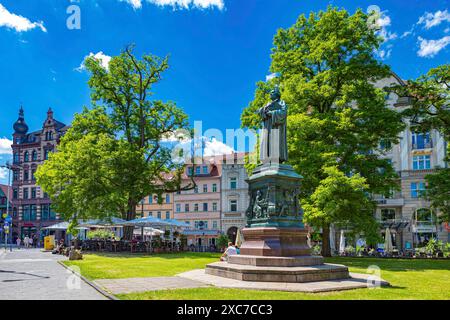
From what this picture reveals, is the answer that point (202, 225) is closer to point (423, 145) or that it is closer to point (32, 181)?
point (423, 145)

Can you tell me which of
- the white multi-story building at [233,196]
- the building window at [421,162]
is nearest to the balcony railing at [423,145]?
the building window at [421,162]

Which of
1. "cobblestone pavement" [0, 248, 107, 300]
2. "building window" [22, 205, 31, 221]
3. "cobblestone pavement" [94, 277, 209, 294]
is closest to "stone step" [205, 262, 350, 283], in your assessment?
"cobblestone pavement" [94, 277, 209, 294]

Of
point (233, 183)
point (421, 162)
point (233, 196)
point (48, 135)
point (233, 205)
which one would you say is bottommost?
point (233, 205)

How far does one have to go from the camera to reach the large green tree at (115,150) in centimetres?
3086

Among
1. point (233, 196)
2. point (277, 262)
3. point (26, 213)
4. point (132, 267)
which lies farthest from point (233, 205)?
point (277, 262)

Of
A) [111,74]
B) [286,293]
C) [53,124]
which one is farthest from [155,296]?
[53,124]

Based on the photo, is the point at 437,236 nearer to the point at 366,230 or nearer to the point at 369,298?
the point at 366,230

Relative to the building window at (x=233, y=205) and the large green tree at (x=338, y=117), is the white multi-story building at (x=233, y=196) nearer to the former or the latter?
the building window at (x=233, y=205)

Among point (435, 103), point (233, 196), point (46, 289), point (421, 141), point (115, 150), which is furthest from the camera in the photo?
point (233, 196)

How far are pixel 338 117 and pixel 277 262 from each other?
1515cm

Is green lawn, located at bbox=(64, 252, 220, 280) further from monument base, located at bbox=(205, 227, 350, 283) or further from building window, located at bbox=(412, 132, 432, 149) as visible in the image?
building window, located at bbox=(412, 132, 432, 149)

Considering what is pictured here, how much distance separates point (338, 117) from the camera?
24.9 metres

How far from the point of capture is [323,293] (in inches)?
376

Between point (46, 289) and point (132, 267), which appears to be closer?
point (46, 289)
